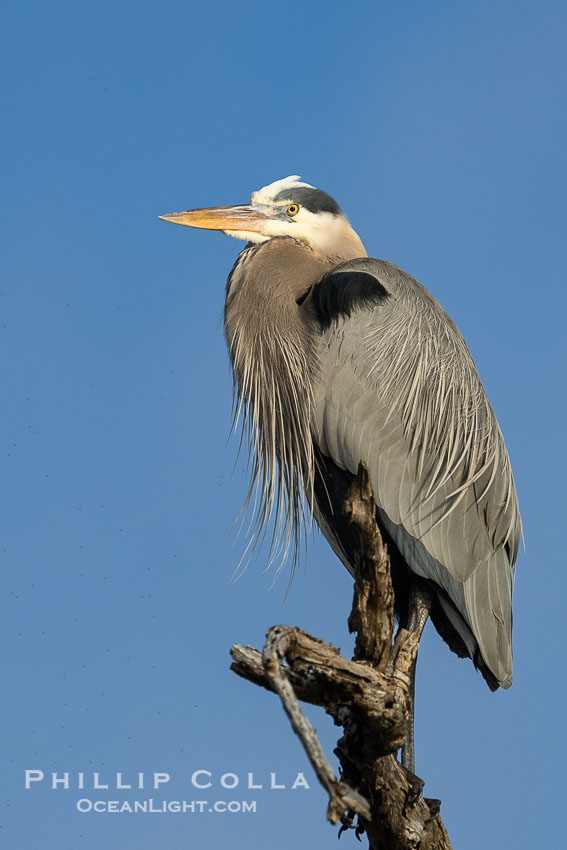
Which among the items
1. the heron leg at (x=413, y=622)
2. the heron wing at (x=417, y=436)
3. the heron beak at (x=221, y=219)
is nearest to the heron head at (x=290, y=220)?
the heron beak at (x=221, y=219)

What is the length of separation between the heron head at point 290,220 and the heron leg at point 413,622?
1.88m

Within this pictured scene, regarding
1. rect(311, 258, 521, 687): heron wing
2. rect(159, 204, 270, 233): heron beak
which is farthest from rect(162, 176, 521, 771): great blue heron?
rect(159, 204, 270, 233): heron beak

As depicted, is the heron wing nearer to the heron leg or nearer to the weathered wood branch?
the heron leg

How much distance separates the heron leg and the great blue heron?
0.01m

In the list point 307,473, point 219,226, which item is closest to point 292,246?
point 219,226

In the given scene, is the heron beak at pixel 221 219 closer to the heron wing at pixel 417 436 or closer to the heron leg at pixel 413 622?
the heron wing at pixel 417 436

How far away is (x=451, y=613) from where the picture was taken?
4.59 meters

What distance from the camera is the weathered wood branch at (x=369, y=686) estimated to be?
9.39 feet

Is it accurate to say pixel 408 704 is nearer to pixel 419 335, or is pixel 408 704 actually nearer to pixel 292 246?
pixel 419 335

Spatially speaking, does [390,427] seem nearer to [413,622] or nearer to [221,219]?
[413,622]

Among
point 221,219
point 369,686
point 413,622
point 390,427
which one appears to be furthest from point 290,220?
point 369,686

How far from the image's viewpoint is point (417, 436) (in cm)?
482

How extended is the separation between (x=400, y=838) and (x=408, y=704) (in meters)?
0.66

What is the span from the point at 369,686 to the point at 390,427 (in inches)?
77.6
